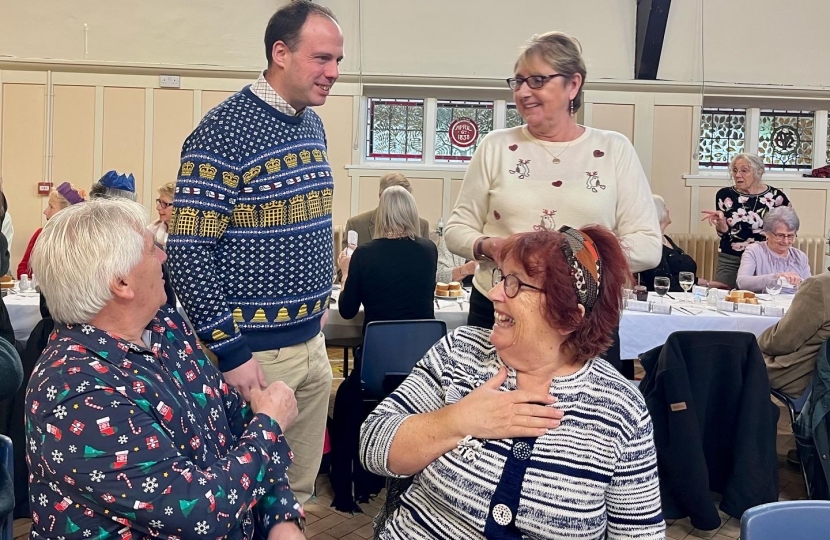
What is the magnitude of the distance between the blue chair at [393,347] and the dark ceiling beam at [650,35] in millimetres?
5295

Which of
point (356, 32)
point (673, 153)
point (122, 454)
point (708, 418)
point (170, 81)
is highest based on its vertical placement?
point (356, 32)

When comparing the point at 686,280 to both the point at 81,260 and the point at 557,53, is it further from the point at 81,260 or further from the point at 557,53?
the point at 81,260

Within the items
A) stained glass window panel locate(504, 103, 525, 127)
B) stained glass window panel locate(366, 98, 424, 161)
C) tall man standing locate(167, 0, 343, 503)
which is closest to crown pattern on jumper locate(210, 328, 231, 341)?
tall man standing locate(167, 0, 343, 503)

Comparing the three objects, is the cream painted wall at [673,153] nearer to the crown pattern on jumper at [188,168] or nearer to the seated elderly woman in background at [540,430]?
the crown pattern on jumper at [188,168]

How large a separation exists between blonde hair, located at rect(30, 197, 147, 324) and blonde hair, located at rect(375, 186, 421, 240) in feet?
7.43

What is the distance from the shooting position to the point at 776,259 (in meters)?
4.93

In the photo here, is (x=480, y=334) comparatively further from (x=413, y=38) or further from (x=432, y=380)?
(x=413, y=38)

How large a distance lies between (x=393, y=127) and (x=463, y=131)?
2.41ft

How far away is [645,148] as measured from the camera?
7.63 metres

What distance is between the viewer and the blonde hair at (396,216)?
143 inches

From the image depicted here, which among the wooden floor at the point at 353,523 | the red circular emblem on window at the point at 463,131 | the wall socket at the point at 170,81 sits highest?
the wall socket at the point at 170,81

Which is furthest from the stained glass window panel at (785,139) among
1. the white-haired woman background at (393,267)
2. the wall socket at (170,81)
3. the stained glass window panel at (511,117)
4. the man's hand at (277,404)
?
→ the man's hand at (277,404)

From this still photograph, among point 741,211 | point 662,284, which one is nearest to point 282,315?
point 662,284

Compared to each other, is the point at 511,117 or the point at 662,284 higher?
the point at 511,117
